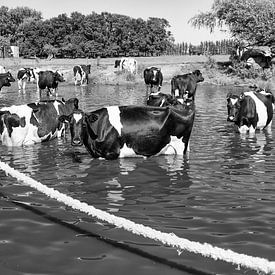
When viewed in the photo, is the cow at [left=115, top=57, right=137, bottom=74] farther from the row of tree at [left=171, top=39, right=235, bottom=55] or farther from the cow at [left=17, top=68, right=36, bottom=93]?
the row of tree at [left=171, top=39, right=235, bottom=55]

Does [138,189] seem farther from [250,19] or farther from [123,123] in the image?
[250,19]

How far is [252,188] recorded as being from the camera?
8086 millimetres

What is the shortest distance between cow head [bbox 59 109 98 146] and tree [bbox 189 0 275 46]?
29015 mm

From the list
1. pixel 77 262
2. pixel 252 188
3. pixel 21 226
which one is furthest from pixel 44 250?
pixel 252 188

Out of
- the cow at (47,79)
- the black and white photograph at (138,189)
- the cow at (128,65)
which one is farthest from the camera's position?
the cow at (128,65)

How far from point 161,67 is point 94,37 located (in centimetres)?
2204

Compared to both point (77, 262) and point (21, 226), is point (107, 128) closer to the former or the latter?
point (21, 226)

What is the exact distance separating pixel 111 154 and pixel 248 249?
4897mm

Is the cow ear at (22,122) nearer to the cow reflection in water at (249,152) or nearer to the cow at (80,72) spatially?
the cow reflection in water at (249,152)

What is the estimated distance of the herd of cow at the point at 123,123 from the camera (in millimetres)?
10086

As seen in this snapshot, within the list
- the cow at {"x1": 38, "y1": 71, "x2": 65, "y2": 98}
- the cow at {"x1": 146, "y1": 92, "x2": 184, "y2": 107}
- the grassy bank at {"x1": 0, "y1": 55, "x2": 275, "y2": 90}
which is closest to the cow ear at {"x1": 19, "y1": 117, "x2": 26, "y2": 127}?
the cow at {"x1": 146, "y1": 92, "x2": 184, "y2": 107}

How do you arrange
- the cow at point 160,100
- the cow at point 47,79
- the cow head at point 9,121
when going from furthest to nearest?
1. the cow at point 47,79
2. the cow at point 160,100
3. the cow head at point 9,121

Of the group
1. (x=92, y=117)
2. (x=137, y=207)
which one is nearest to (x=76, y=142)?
(x=92, y=117)

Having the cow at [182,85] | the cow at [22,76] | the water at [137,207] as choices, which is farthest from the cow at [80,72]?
the water at [137,207]
